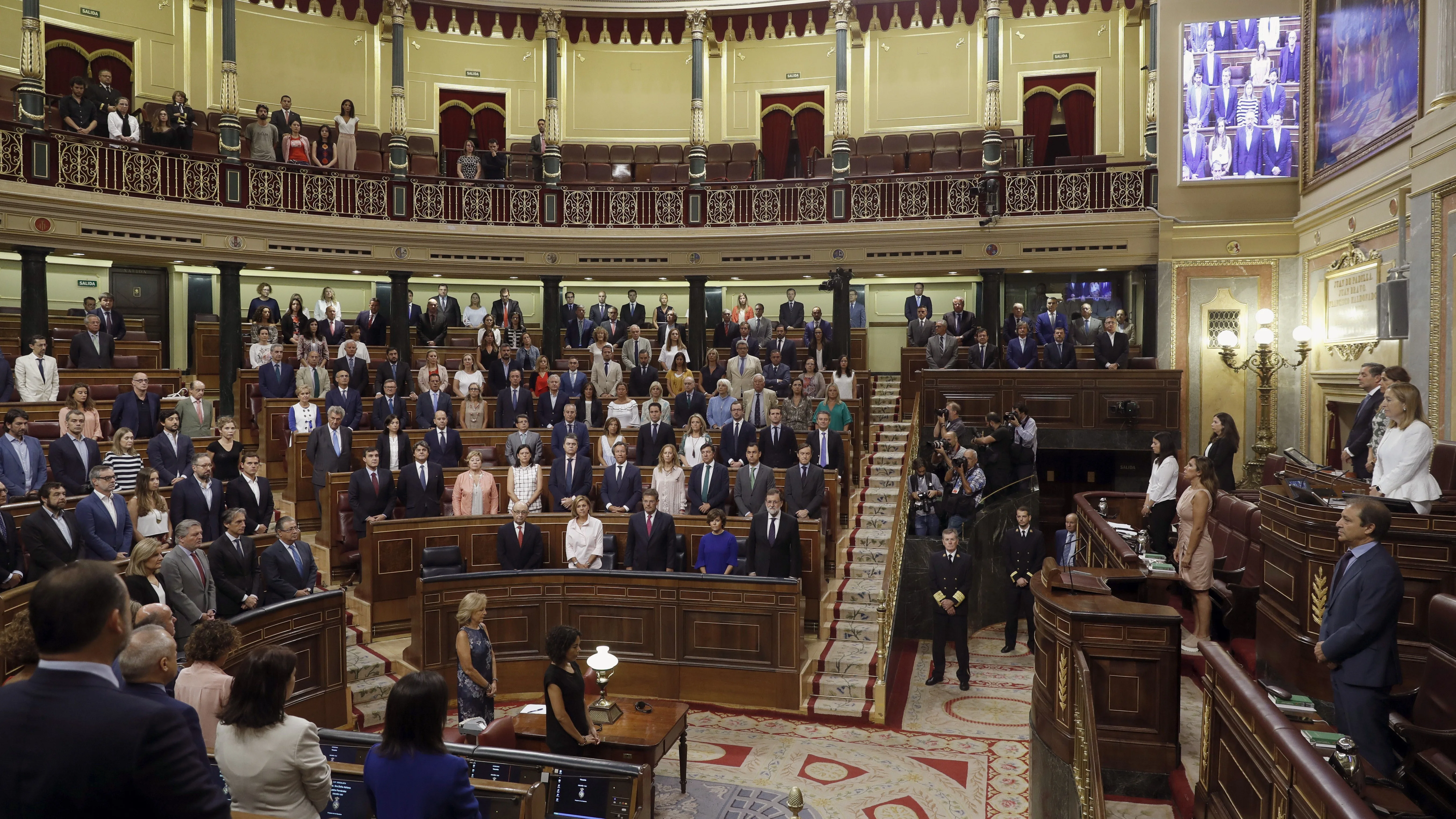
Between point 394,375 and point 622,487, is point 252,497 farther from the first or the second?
point 394,375

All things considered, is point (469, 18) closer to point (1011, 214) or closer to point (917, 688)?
point (1011, 214)

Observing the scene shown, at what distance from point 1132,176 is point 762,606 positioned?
925cm

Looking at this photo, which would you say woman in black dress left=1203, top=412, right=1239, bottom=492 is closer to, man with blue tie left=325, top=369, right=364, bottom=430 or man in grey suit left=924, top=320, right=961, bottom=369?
man in grey suit left=924, top=320, right=961, bottom=369

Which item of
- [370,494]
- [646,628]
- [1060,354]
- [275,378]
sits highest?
[1060,354]

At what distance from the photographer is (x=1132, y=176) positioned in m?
13.1

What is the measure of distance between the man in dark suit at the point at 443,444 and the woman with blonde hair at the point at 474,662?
3.81m

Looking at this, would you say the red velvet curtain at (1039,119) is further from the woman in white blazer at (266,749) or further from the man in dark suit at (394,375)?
the woman in white blazer at (266,749)

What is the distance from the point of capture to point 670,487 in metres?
8.48

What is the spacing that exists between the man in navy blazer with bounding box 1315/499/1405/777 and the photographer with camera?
5726mm

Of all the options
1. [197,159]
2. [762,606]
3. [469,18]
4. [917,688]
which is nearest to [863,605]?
[917,688]

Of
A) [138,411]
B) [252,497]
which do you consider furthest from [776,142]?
[252,497]

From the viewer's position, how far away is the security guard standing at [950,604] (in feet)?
25.9

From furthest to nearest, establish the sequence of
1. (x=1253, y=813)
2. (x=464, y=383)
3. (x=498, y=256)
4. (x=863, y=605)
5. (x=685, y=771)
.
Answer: (x=498, y=256) < (x=464, y=383) < (x=863, y=605) < (x=685, y=771) < (x=1253, y=813)

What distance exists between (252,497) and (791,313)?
8441mm
